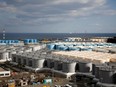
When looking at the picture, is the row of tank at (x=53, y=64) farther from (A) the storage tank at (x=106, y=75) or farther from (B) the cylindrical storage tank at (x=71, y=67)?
(A) the storage tank at (x=106, y=75)

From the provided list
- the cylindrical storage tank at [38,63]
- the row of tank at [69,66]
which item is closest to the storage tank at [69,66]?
the row of tank at [69,66]

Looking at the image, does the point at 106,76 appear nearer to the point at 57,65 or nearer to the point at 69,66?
the point at 69,66

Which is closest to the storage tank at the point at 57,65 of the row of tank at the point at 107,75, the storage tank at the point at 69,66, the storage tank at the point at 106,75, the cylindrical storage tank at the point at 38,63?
the storage tank at the point at 69,66

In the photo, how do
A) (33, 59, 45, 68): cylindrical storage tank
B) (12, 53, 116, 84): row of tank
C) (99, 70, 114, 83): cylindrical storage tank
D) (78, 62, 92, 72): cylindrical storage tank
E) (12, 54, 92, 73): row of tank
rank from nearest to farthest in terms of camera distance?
(99, 70, 114, 83): cylindrical storage tank, (12, 53, 116, 84): row of tank, (78, 62, 92, 72): cylindrical storage tank, (12, 54, 92, 73): row of tank, (33, 59, 45, 68): cylindrical storage tank

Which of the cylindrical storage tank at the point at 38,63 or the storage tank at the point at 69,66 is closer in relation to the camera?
the storage tank at the point at 69,66

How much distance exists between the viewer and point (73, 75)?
24.2 metres

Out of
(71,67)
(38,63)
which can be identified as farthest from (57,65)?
(38,63)

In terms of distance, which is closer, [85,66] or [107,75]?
[107,75]

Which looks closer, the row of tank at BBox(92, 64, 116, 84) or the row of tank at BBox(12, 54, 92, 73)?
the row of tank at BBox(92, 64, 116, 84)

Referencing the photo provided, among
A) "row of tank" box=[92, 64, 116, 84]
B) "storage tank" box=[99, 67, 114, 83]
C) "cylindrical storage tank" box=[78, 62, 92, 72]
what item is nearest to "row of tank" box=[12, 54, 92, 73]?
"cylindrical storage tank" box=[78, 62, 92, 72]

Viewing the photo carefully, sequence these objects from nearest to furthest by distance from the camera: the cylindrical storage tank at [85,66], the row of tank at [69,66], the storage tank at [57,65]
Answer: the row of tank at [69,66] < the cylindrical storage tank at [85,66] < the storage tank at [57,65]

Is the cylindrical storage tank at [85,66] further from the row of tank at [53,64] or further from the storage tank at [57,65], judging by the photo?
the storage tank at [57,65]

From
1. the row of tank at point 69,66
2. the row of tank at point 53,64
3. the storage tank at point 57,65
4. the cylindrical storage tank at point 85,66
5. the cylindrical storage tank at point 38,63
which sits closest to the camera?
the row of tank at point 69,66

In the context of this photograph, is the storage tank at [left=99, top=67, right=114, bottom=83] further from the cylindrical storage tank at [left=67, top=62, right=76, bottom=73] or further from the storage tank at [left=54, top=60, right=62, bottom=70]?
the storage tank at [left=54, top=60, right=62, bottom=70]
